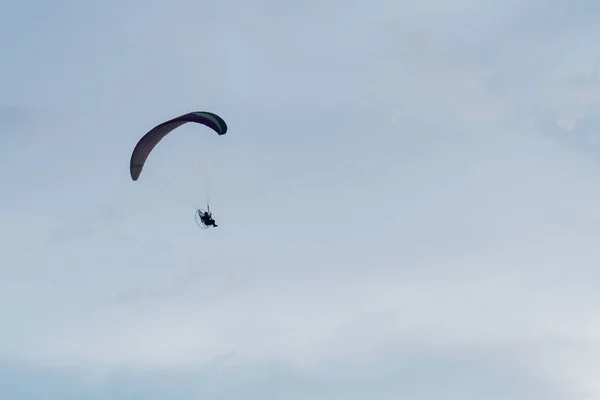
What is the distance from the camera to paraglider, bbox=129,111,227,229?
95.8m

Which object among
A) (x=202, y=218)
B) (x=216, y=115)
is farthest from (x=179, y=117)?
(x=202, y=218)

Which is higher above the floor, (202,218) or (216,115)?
(216,115)

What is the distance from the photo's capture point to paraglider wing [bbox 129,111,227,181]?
95750 millimetres

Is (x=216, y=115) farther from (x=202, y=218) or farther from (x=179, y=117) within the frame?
(x=202, y=218)

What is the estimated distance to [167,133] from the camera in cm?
9862

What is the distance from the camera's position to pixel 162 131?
97.6m

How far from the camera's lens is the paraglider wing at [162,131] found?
9575cm

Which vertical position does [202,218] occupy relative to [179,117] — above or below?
below

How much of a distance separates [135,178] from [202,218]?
714cm

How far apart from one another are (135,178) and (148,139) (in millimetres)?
3868

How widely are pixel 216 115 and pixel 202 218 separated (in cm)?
958

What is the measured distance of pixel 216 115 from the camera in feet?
315

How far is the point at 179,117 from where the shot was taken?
96875 millimetres

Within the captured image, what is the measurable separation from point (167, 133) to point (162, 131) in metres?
1.12
